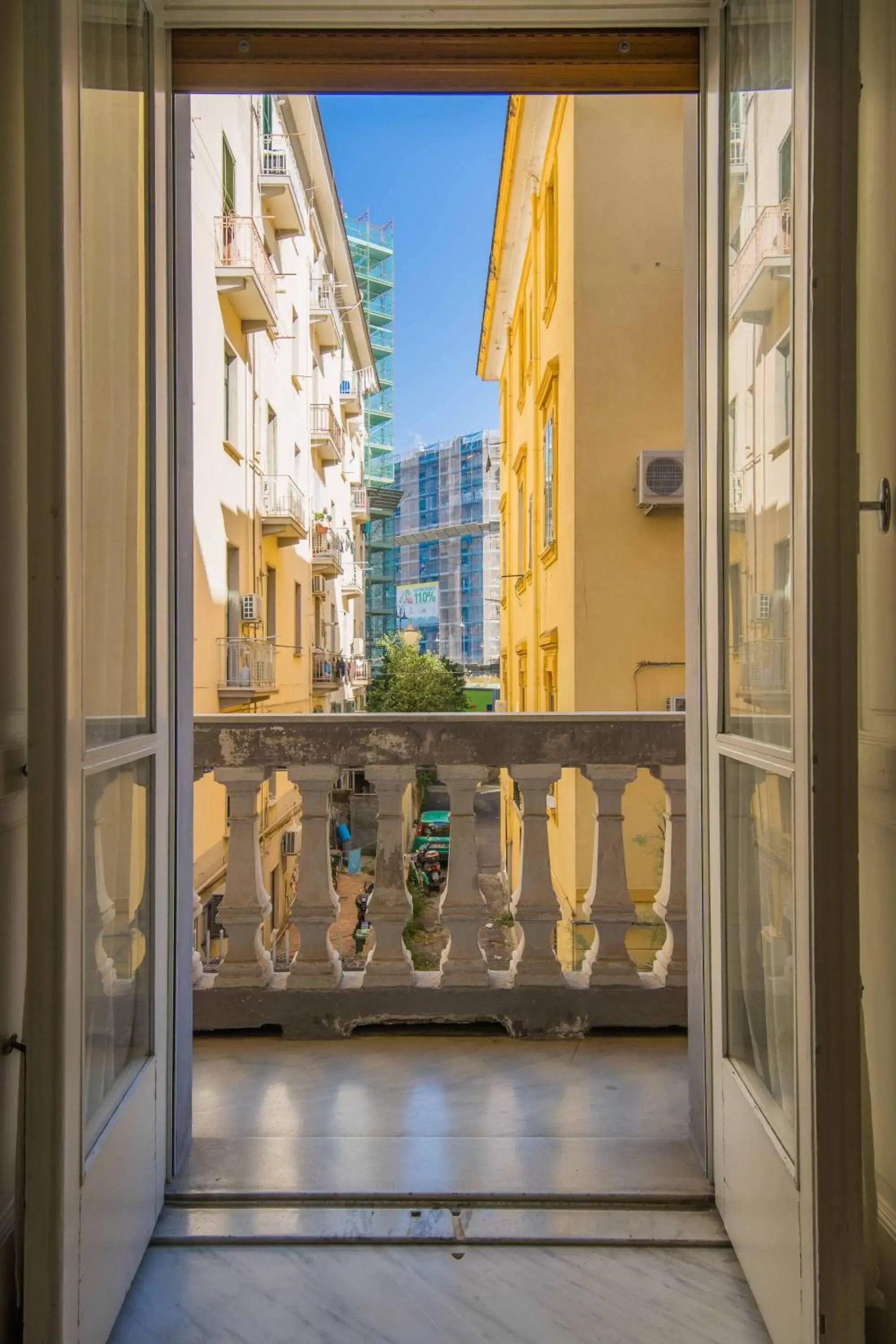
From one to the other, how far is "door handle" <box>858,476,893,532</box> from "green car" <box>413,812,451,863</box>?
34.1ft

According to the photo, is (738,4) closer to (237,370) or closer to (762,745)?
(762,745)

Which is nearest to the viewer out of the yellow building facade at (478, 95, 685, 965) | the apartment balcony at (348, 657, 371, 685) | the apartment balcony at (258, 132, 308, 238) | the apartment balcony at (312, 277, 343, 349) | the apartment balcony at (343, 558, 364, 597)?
the yellow building facade at (478, 95, 685, 965)

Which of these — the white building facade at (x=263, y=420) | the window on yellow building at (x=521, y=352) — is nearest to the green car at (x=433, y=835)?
the white building facade at (x=263, y=420)

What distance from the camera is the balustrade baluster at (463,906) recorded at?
2.40 meters

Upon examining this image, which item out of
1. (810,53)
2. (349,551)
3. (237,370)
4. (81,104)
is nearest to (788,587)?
(810,53)

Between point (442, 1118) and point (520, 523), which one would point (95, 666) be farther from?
point (520, 523)

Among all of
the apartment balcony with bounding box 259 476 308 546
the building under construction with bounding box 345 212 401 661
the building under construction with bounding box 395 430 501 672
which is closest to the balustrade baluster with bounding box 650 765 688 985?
the apartment balcony with bounding box 259 476 308 546

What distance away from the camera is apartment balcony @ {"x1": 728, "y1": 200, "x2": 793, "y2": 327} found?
127 centimetres

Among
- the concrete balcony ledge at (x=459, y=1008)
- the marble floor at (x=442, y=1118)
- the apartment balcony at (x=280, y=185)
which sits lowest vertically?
the marble floor at (x=442, y=1118)

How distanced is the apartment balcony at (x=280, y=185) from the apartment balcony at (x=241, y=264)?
1291mm

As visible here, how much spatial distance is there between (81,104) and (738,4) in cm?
116

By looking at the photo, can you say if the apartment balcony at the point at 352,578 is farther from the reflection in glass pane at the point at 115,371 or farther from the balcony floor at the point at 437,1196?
the reflection in glass pane at the point at 115,371

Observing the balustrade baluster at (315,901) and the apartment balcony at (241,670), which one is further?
the apartment balcony at (241,670)

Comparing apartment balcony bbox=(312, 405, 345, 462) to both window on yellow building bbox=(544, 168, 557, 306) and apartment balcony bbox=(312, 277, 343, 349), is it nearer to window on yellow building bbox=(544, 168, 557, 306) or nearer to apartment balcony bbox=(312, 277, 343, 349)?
apartment balcony bbox=(312, 277, 343, 349)
